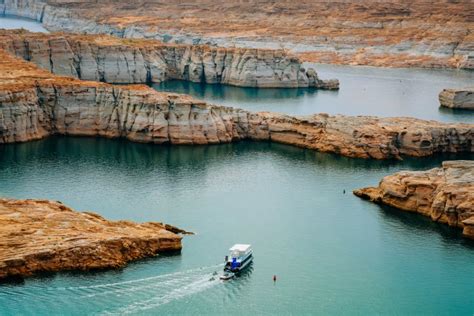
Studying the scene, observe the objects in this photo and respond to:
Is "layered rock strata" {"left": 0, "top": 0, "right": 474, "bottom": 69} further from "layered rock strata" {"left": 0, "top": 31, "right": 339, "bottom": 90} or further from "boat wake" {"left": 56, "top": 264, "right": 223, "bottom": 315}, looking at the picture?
"boat wake" {"left": 56, "top": 264, "right": 223, "bottom": 315}

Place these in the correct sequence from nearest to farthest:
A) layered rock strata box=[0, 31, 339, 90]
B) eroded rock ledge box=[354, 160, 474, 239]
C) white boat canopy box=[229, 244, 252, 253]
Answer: white boat canopy box=[229, 244, 252, 253], eroded rock ledge box=[354, 160, 474, 239], layered rock strata box=[0, 31, 339, 90]

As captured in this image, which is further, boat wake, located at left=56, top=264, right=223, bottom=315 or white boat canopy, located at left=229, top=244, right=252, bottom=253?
white boat canopy, located at left=229, top=244, right=252, bottom=253

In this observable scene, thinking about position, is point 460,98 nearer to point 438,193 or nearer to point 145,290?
point 438,193

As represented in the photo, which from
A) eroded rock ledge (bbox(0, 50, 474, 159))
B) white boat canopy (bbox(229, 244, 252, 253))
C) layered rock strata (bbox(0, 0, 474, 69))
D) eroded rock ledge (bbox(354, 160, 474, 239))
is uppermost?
layered rock strata (bbox(0, 0, 474, 69))

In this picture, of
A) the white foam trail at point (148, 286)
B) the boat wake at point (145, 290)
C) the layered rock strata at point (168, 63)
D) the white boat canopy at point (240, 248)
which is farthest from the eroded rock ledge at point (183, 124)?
the white foam trail at point (148, 286)

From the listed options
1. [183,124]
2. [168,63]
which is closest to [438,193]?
[183,124]

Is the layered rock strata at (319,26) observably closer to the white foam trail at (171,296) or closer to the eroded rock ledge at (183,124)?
the eroded rock ledge at (183,124)

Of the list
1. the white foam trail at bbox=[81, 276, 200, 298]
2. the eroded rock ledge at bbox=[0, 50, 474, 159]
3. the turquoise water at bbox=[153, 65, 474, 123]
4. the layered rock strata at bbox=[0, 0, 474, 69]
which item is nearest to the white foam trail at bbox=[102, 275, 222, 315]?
the white foam trail at bbox=[81, 276, 200, 298]
